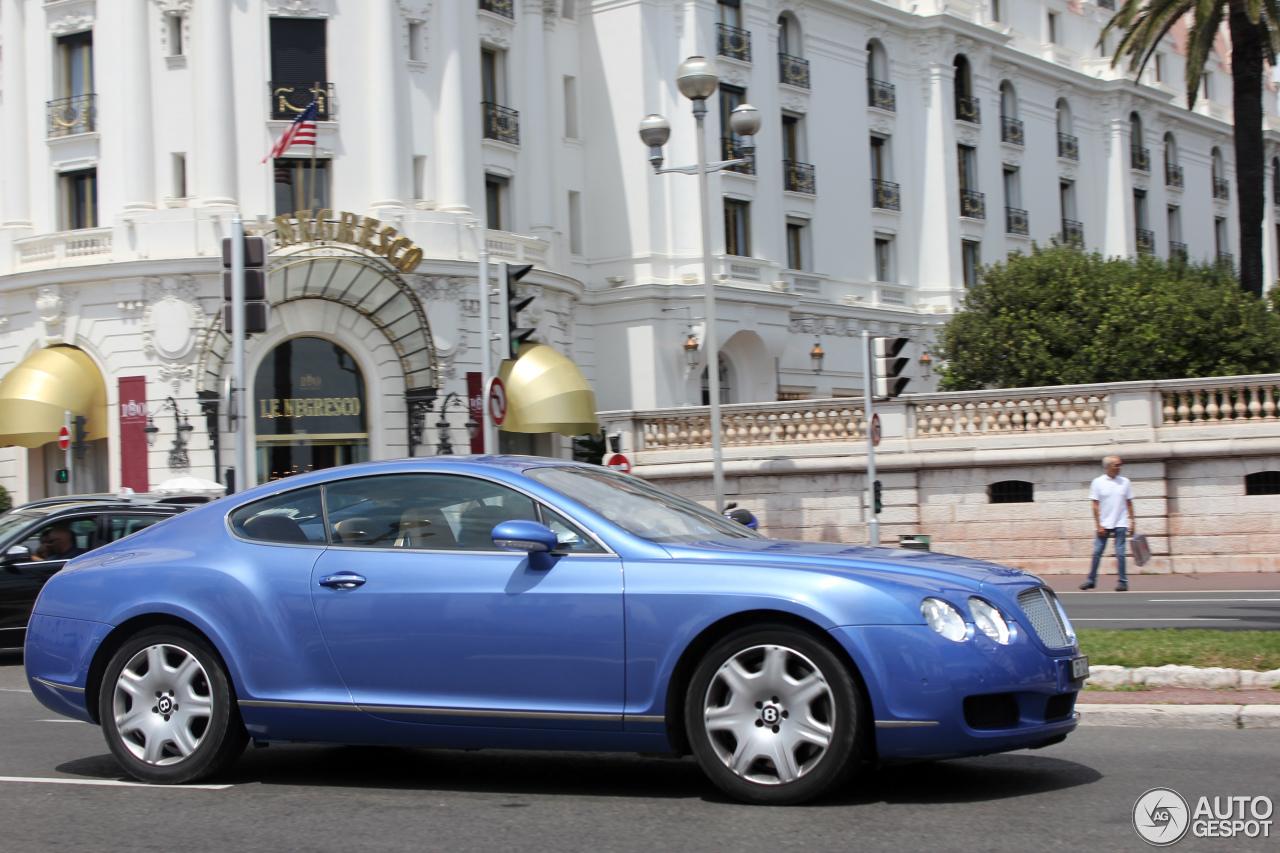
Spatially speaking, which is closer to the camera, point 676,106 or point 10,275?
point 10,275

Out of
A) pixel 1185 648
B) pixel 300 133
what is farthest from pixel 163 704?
pixel 300 133

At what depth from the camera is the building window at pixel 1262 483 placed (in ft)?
73.8

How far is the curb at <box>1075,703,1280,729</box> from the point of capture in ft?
24.7

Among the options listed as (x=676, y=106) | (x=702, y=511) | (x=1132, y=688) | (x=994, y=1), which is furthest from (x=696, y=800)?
(x=994, y=1)

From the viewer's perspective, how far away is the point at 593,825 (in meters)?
5.54

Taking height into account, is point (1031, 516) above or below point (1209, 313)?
below

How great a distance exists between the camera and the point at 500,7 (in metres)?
34.1

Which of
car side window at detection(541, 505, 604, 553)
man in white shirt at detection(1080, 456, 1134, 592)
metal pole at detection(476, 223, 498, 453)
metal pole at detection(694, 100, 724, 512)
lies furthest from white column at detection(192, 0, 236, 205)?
car side window at detection(541, 505, 604, 553)

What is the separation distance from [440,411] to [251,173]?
6.63 m

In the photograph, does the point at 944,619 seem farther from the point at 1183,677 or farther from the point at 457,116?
the point at 457,116

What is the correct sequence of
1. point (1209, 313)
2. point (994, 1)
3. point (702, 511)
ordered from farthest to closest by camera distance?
point (994, 1), point (1209, 313), point (702, 511)

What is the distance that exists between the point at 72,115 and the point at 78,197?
1812mm

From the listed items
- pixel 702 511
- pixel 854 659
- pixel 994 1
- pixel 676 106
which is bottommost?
pixel 854 659

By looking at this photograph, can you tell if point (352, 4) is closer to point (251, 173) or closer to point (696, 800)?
point (251, 173)
